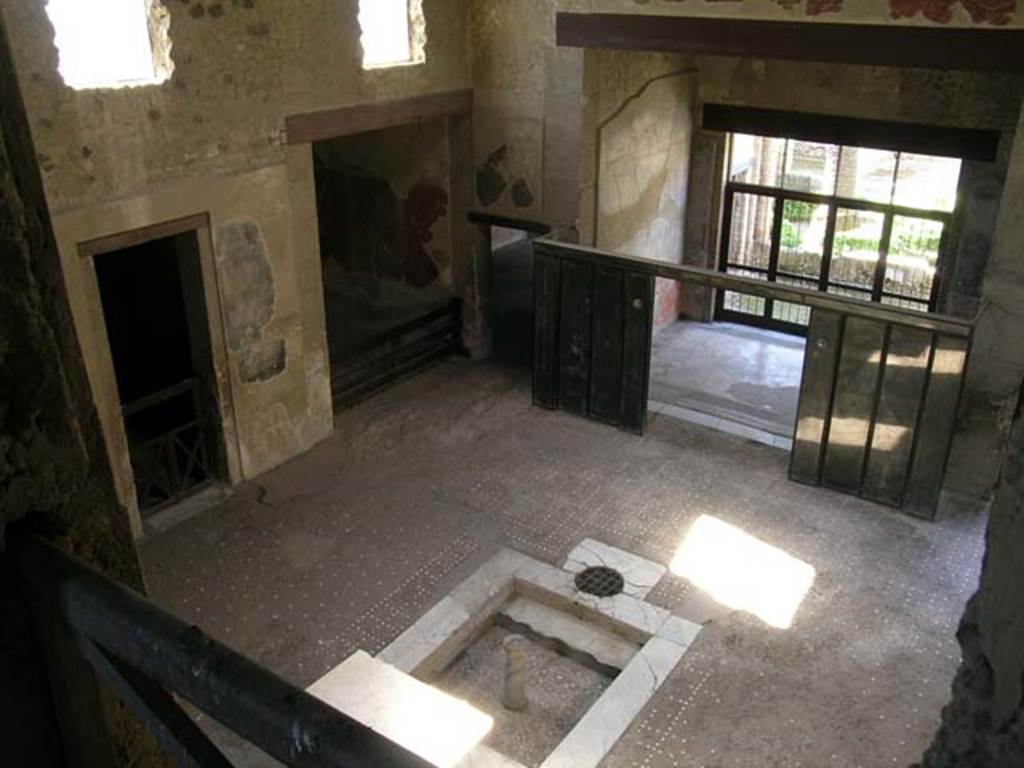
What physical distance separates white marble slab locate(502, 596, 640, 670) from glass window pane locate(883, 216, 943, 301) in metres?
6.63

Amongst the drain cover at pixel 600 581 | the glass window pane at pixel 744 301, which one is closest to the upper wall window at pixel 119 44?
the drain cover at pixel 600 581

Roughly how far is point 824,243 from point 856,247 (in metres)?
0.38

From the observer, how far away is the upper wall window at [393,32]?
8.84m

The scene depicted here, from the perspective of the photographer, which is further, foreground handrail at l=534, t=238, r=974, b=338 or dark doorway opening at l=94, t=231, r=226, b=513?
dark doorway opening at l=94, t=231, r=226, b=513

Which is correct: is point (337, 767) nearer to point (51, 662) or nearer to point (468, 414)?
point (51, 662)

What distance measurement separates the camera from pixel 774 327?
12.3 m

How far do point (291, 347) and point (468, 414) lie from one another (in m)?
2.01

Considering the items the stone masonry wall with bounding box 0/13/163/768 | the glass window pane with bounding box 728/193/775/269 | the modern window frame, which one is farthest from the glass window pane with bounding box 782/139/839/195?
the stone masonry wall with bounding box 0/13/163/768

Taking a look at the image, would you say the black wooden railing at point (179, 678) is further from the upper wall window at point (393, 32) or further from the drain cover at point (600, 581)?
the upper wall window at point (393, 32)

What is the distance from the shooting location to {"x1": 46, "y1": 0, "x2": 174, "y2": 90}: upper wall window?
663cm

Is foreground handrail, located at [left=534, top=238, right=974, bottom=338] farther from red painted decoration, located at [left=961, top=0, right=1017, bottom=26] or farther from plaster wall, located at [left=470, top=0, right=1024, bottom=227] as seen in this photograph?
red painted decoration, located at [left=961, top=0, right=1017, bottom=26]

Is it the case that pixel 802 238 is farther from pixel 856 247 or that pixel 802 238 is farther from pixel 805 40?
pixel 805 40

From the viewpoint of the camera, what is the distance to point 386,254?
11.4 metres

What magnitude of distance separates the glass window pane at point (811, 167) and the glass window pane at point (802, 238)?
0.22 metres
